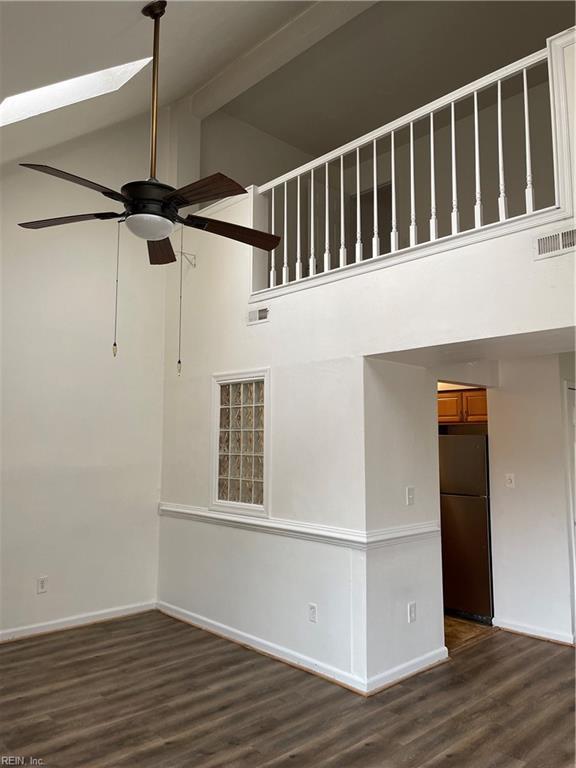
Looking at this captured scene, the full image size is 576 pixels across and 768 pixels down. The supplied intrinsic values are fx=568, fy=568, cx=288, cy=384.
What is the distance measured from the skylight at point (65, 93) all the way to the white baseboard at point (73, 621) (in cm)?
371

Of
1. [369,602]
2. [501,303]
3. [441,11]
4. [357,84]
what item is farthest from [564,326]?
[357,84]

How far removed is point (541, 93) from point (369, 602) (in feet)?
15.4

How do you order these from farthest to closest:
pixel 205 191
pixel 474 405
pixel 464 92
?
pixel 474 405 → pixel 464 92 → pixel 205 191

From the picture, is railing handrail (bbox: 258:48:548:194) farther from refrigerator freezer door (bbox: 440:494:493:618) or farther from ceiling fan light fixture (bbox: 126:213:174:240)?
refrigerator freezer door (bbox: 440:494:493:618)

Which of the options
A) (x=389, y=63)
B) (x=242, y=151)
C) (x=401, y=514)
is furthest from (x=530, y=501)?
(x=242, y=151)

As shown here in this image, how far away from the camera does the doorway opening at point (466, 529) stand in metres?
4.86

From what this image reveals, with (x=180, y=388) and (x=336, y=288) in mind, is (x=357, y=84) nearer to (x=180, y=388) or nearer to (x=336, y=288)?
(x=336, y=288)

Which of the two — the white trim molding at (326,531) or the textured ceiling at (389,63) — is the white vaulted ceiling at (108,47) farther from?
the white trim molding at (326,531)

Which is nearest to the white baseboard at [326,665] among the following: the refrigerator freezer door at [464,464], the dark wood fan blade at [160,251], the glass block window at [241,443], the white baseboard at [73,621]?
the white baseboard at [73,621]

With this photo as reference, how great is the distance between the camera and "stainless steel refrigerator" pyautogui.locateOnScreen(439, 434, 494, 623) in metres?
4.89

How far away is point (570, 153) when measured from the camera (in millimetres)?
2789

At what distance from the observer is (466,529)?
503 centimetres

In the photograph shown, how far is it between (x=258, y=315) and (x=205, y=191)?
2050mm

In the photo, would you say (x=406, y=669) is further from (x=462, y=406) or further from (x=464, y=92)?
(x=464, y=92)
